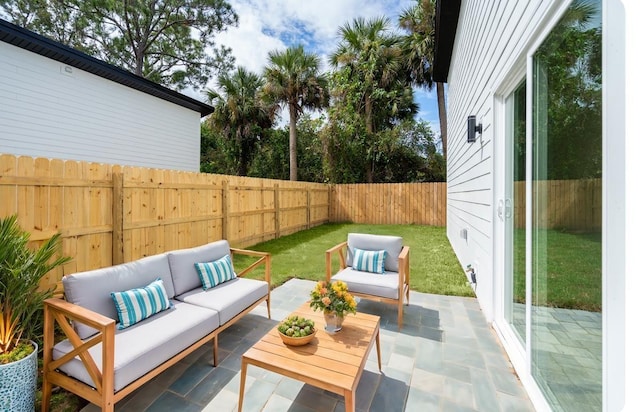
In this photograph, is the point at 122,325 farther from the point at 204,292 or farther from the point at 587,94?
the point at 587,94

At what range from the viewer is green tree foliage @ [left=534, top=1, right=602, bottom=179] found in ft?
4.49

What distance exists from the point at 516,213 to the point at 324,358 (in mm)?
1978

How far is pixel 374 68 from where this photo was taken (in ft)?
44.1

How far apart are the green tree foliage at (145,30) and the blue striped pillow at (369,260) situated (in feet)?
43.8

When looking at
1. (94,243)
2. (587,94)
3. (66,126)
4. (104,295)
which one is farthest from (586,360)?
(66,126)

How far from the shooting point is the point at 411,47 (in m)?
13.1

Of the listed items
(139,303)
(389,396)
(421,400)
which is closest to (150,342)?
(139,303)

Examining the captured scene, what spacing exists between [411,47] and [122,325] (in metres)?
14.6

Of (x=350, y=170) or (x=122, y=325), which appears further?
(x=350, y=170)

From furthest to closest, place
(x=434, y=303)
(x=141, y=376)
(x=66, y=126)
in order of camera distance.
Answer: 1. (x=66, y=126)
2. (x=434, y=303)
3. (x=141, y=376)

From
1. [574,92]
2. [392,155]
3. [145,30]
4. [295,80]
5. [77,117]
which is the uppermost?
[145,30]

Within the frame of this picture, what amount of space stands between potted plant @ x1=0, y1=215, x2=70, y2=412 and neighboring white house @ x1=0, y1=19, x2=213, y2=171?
4963 mm

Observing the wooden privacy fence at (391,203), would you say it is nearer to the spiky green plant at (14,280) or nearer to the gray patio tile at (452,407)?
the gray patio tile at (452,407)

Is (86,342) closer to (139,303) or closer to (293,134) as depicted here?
(139,303)
